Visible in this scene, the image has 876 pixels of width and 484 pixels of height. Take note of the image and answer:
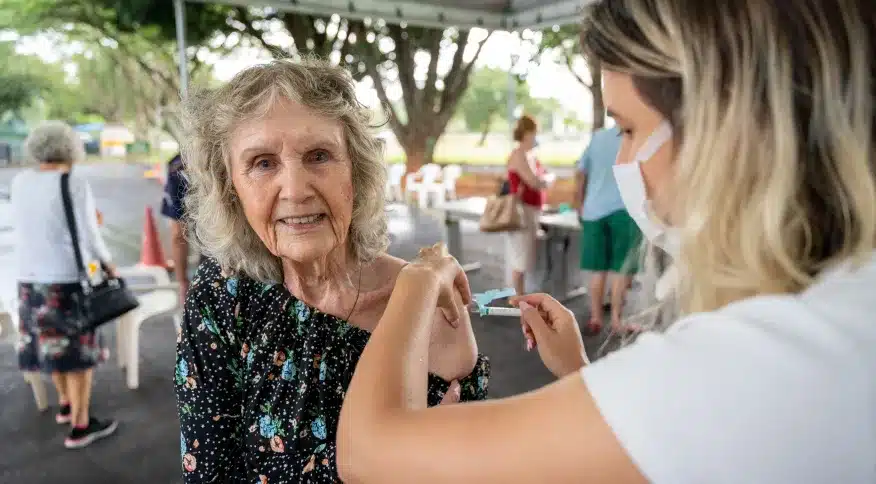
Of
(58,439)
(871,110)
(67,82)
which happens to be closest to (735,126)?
(871,110)

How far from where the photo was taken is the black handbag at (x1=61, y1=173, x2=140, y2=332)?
3.40 meters

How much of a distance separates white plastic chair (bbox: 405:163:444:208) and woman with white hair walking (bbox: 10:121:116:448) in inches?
284

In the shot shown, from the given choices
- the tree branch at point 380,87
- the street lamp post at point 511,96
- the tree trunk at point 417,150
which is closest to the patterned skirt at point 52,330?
the street lamp post at point 511,96

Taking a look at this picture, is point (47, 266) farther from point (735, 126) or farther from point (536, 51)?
point (536, 51)

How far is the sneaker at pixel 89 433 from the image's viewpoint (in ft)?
11.2

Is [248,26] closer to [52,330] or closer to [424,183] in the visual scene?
[424,183]

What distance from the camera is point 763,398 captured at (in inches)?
20.3

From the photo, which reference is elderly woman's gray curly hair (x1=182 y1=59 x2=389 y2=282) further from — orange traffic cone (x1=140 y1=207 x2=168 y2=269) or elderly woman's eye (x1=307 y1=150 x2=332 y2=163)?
orange traffic cone (x1=140 y1=207 x2=168 y2=269)

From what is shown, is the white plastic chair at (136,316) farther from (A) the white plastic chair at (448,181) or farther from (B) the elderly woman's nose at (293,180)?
(A) the white plastic chair at (448,181)

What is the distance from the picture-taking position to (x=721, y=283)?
66 cm

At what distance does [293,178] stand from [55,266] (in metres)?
2.88

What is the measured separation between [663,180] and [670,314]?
277mm

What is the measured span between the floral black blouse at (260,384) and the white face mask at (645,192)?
26.2 inches

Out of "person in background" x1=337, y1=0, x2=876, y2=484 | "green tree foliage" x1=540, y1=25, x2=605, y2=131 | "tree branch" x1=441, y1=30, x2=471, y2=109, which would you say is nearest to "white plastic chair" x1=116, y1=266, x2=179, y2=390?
"person in background" x1=337, y1=0, x2=876, y2=484
